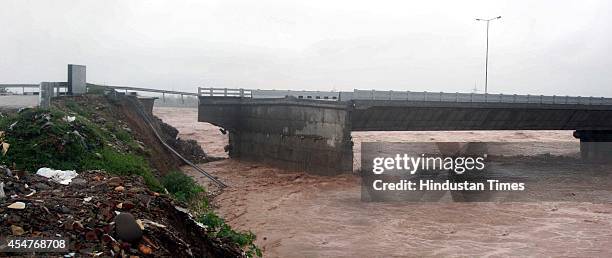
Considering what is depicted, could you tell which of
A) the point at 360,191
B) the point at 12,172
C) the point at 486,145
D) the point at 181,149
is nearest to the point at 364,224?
the point at 360,191

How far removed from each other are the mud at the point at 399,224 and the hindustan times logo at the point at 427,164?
7.23 meters

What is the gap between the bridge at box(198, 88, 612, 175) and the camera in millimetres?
31000

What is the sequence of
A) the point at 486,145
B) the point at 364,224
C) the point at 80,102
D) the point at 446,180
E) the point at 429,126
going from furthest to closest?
the point at 486,145 → the point at 429,126 → the point at 446,180 → the point at 80,102 → the point at 364,224

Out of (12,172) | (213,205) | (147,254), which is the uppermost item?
(12,172)

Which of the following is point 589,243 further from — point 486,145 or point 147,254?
point 486,145

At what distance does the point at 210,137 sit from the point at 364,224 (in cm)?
4610

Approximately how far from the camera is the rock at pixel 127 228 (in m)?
7.62

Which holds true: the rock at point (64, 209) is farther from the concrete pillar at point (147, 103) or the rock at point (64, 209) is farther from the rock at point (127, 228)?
the concrete pillar at point (147, 103)

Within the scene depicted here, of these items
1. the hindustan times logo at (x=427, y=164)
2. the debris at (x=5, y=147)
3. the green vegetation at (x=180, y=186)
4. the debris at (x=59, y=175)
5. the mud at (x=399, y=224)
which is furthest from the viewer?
the hindustan times logo at (x=427, y=164)

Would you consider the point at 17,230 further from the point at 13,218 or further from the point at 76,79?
the point at 76,79

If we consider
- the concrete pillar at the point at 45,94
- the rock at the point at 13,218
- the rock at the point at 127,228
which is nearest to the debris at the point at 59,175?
the rock at the point at 13,218

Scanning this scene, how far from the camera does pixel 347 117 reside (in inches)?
1182

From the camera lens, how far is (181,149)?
35.9 m

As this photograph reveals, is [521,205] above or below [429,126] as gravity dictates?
below
